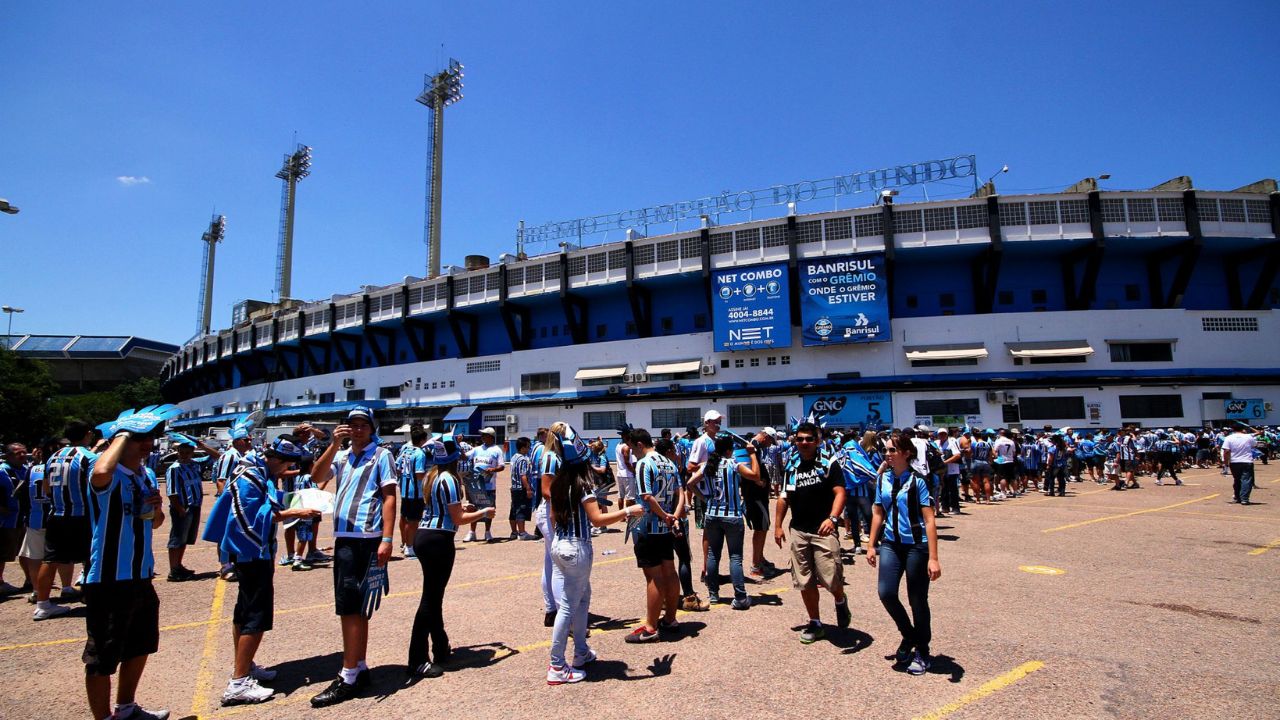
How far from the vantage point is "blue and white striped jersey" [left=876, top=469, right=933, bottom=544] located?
16.1 feet

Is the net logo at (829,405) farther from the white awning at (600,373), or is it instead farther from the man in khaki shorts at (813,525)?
the man in khaki shorts at (813,525)

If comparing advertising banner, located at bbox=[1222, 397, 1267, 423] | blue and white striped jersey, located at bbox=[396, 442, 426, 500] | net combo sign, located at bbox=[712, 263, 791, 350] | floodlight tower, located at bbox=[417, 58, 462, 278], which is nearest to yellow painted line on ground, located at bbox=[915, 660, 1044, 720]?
blue and white striped jersey, located at bbox=[396, 442, 426, 500]

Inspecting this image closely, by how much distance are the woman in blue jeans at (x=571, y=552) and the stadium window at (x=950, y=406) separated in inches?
1241

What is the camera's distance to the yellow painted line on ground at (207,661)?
15.3ft

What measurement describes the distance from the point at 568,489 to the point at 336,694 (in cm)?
220

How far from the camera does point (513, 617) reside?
6.67 metres

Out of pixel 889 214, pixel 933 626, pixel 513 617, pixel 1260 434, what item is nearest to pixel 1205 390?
pixel 1260 434

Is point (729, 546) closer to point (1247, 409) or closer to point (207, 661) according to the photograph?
point (207, 661)

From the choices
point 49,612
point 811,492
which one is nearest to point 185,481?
point 49,612

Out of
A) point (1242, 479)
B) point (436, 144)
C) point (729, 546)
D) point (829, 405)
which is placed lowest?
point (1242, 479)

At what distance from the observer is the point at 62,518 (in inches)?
264

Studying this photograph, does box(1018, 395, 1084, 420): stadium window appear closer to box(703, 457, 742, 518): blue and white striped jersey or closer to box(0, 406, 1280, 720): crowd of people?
box(0, 406, 1280, 720): crowd of people

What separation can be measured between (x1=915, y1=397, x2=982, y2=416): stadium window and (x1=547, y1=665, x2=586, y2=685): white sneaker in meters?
31.8

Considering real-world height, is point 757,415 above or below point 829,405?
below
